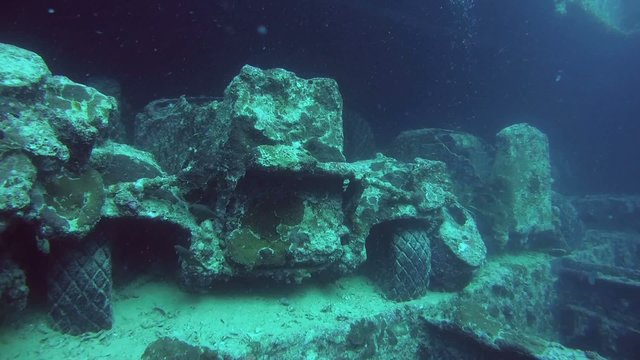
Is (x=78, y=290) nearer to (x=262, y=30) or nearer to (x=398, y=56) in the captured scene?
(x=262, y=30)

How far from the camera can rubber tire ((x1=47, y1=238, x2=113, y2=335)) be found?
334cm

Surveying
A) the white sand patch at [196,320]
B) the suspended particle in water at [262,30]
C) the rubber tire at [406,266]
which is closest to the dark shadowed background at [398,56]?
the suspended particle in water at [262,30]

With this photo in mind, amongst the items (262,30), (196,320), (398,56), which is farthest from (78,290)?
(398,56)

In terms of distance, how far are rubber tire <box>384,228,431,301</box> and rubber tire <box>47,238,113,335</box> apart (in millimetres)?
3238

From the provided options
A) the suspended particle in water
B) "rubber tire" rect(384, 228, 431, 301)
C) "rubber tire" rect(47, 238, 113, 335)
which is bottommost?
"rubber tire" rect(47, 238, 113, 335)

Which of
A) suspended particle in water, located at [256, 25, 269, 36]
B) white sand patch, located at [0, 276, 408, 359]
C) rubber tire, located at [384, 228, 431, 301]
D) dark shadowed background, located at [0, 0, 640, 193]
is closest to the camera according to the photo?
white sand patch, located at [0, 276, 408, 359]

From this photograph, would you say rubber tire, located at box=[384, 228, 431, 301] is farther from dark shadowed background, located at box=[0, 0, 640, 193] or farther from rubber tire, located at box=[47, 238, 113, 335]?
dark shadowed background, located at box=[0, 0, 640, 193]

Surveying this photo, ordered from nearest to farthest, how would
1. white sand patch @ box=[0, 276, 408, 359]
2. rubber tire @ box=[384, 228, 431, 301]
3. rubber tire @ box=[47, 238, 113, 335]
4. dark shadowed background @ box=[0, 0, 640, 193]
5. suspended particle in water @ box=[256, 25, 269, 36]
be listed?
white sand patch @ box=[0, 276, 408, 359], rubber tire @ box=[47, 238, 113, 335], rubber tire @ box=[384, 228, 431, 301], dark shadowed background @ box=[0, 0, 640, 193], suspended particle in water @ box=[256, 25, 269, 36]

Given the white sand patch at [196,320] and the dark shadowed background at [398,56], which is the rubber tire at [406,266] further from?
the dark shadowed background at [398,56]

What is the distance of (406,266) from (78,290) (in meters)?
3.64

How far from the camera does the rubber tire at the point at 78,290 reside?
3.34 meters

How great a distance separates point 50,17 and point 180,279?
229 inches

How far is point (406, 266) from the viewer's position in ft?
16.4

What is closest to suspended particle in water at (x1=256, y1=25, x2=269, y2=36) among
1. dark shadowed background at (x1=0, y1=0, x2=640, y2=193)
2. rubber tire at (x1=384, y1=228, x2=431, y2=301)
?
dark shadowed background at (x1=0, y1=0, x2=640, y2=193)
